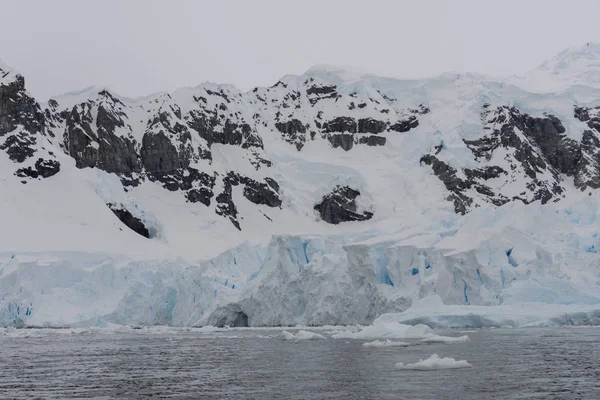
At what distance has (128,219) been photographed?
8669 cm

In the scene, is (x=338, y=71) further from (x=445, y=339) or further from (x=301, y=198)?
(x=445, y=339)

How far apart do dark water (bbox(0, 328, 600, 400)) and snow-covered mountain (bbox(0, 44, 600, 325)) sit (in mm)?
13614

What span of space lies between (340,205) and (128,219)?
40192 mm

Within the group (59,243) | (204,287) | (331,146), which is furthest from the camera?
(331,146)

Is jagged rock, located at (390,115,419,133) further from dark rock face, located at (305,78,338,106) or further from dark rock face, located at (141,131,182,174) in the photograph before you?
dark rock face, located at (141,131,182,174)

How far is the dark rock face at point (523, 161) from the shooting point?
118 meters

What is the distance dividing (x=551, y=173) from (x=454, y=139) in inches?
711

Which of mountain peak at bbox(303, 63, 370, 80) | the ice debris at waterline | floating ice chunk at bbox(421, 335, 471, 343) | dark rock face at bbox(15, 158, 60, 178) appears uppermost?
mountain peak at bbox(303, 63, 370, 80)

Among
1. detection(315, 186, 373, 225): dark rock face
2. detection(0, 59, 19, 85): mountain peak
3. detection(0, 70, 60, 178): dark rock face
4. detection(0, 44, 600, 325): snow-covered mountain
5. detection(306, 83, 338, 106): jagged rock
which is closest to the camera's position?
detection(0, 44, 600, 325): snow-covered mountain

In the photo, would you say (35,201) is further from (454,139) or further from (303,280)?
(454,139)

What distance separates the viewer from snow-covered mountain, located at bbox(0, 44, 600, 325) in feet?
149

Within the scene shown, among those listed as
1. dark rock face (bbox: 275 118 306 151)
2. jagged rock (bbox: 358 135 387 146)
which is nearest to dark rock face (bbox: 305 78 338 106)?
dark rock face (bbox: 275 118 306 151)

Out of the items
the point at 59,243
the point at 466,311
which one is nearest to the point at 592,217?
the point at 466,311

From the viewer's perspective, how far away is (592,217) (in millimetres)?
55594
